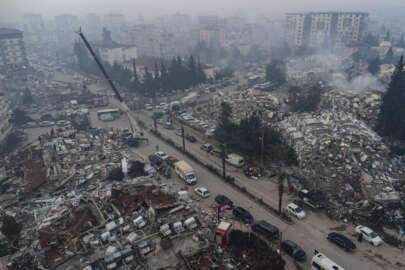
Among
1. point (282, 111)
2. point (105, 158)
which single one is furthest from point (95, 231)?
point (282, 111)

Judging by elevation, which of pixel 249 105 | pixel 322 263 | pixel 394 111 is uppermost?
pixel 394 111

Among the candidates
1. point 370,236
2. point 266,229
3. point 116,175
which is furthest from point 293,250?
point 116,175

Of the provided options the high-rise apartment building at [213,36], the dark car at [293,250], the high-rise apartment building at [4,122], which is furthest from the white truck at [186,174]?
the high-rise apartment building at [213,36]

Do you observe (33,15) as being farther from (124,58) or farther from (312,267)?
(312,267)

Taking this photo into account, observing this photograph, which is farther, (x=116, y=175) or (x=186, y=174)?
(x=116, y=175)

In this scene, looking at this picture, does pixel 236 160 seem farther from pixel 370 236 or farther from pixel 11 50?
pixel 11 50

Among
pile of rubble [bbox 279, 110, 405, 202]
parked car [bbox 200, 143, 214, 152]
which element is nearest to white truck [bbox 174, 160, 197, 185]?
parked car [bbox 200, 143, 214, 152]

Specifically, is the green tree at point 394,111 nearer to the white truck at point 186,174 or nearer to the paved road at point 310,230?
the paved road at point 310,230
